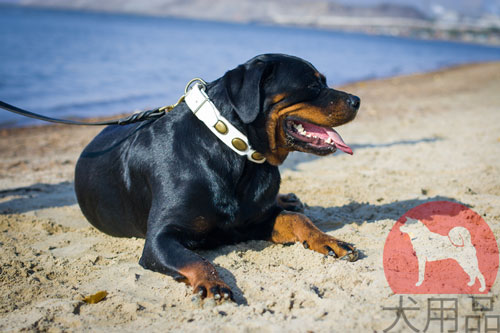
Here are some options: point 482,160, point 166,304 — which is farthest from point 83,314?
point 482,160

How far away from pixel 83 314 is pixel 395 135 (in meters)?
6.86

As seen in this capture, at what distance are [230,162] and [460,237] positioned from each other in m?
1.91

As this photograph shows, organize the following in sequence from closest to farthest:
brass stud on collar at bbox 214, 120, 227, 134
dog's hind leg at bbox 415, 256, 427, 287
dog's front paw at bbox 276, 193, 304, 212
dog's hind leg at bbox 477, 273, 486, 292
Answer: dog's hind leg at bbox 477, 273, 486, 292 < dog's hind leg at bbox 415, 256, 427, 287 < brass stud on collar at bbox 214, 120, 227, 134 < dog's front paw at bbox 276, 193, 304, 212

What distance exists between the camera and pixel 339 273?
2955 mm

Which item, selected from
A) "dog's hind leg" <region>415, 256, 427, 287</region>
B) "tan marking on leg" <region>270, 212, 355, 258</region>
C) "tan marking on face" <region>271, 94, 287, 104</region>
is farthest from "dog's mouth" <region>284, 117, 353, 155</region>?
"dog's hind leg" <region>415, 256, 427, 287</region>

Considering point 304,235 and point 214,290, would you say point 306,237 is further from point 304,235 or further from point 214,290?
point 214,290

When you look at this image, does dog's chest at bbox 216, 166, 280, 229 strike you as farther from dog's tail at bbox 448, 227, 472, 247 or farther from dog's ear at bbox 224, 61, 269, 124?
dog's tail at bbox 448, 227, 472, 247

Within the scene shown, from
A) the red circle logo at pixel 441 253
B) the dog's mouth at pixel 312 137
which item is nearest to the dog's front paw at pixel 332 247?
the red circle logo at pixel 441 253

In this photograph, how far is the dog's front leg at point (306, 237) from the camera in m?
3.21

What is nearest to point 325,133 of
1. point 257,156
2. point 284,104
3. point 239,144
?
point 284,104

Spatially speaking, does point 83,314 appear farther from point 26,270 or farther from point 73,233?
point 73,233

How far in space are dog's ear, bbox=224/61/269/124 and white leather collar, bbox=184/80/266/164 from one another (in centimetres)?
15

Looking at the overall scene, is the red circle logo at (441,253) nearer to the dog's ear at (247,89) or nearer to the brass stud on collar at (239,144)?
the brass stud on collar at (239,144)

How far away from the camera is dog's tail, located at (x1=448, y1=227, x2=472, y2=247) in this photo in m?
3.36
